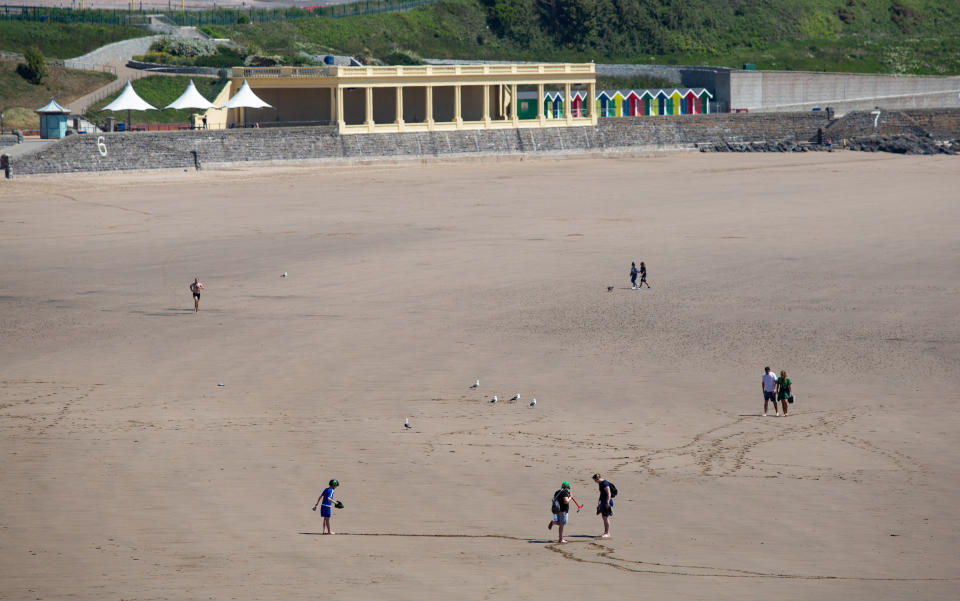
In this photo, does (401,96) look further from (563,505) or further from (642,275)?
(563,505)

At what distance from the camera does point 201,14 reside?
344ft

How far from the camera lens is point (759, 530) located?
17547 millimetres

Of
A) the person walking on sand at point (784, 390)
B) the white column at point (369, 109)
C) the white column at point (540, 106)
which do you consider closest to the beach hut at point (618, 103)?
the white column at point (540, 106)

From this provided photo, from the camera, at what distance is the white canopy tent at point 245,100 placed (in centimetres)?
7162

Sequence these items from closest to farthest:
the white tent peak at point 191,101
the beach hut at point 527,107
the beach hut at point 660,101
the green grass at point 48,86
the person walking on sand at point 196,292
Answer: the person walking on sand at point 196,292, the white tent peak at point 191,101, the green grass at point 48,86, the beach hut at point 527,107, the beach hut at point 660,101

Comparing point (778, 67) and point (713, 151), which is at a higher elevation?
point (778, 67)

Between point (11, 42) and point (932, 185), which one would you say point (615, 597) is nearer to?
point (932, 185)

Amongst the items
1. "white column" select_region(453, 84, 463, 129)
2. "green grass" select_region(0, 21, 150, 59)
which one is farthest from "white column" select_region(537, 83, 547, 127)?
"green grass" select_region(0, 21, 150, 59)

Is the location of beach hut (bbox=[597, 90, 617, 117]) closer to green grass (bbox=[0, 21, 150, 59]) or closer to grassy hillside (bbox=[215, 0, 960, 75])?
grassy hillside (bbox=[215, 0, 960, 75])

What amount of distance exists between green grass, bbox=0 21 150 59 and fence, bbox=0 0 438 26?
125 inches

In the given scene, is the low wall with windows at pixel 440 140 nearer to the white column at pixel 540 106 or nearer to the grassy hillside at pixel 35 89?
the white column at pixel 540 106

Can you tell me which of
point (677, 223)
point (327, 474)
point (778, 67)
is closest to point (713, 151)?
point (778, 67)

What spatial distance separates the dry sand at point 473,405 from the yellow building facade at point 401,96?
25.8 meters

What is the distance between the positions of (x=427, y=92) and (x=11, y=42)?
31547mm
